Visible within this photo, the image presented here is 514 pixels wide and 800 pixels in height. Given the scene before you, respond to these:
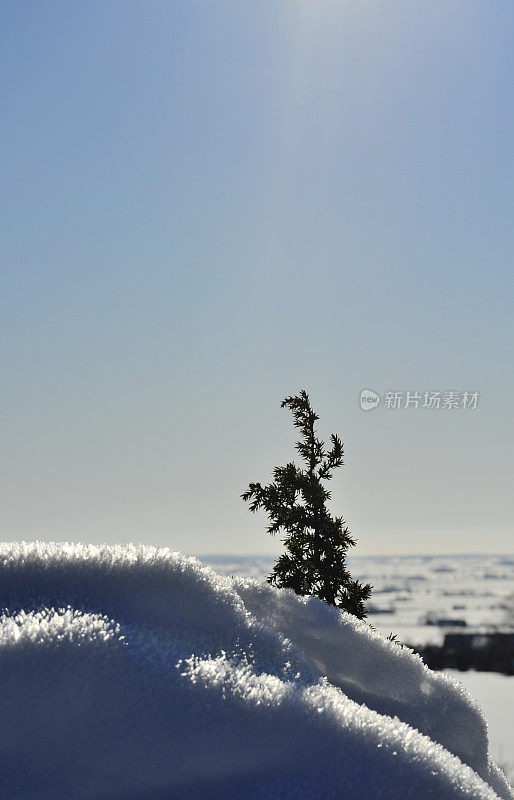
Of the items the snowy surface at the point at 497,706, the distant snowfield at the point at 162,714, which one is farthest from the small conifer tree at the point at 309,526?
the distant snowfield at the point at 162,714

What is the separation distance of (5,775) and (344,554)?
652 centimetres

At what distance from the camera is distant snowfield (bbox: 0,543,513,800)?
4.85 ft

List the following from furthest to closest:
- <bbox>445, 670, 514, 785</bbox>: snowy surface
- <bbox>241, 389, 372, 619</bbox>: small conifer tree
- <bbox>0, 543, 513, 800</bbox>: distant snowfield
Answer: <bbox>241, 389, 372, 619</bbox>: small conifer tree < <bbox>445, 670, 514, 785</bbox>: snowy surface < <bbox>0, 543, 513, 800</bbox>: distant snowfield

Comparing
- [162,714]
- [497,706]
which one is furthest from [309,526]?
[162,714]

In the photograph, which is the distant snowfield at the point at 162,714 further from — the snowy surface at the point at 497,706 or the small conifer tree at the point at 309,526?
the small conifer tree at the point at 309,526

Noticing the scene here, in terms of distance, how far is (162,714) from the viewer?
1516mm

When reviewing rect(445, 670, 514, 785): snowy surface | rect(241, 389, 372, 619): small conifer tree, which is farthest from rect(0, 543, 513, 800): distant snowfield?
rect(241, 389, 372, 619): small conifer tree

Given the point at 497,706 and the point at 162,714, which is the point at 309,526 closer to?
the point at 497,706

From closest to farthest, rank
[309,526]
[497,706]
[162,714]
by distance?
[162,714] → [497,706] → [309,526]

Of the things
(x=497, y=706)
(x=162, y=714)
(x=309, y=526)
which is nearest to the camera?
(x=162, y=714)

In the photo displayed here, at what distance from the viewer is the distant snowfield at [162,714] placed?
148cm

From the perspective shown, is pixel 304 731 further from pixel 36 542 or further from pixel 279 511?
pixel 279 511

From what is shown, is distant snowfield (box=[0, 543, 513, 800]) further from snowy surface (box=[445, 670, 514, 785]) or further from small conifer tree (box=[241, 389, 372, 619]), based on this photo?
small conifer tree (box=[241, 389, 372, 619])

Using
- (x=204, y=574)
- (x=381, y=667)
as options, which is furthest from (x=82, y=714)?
(x=381, y=667)
